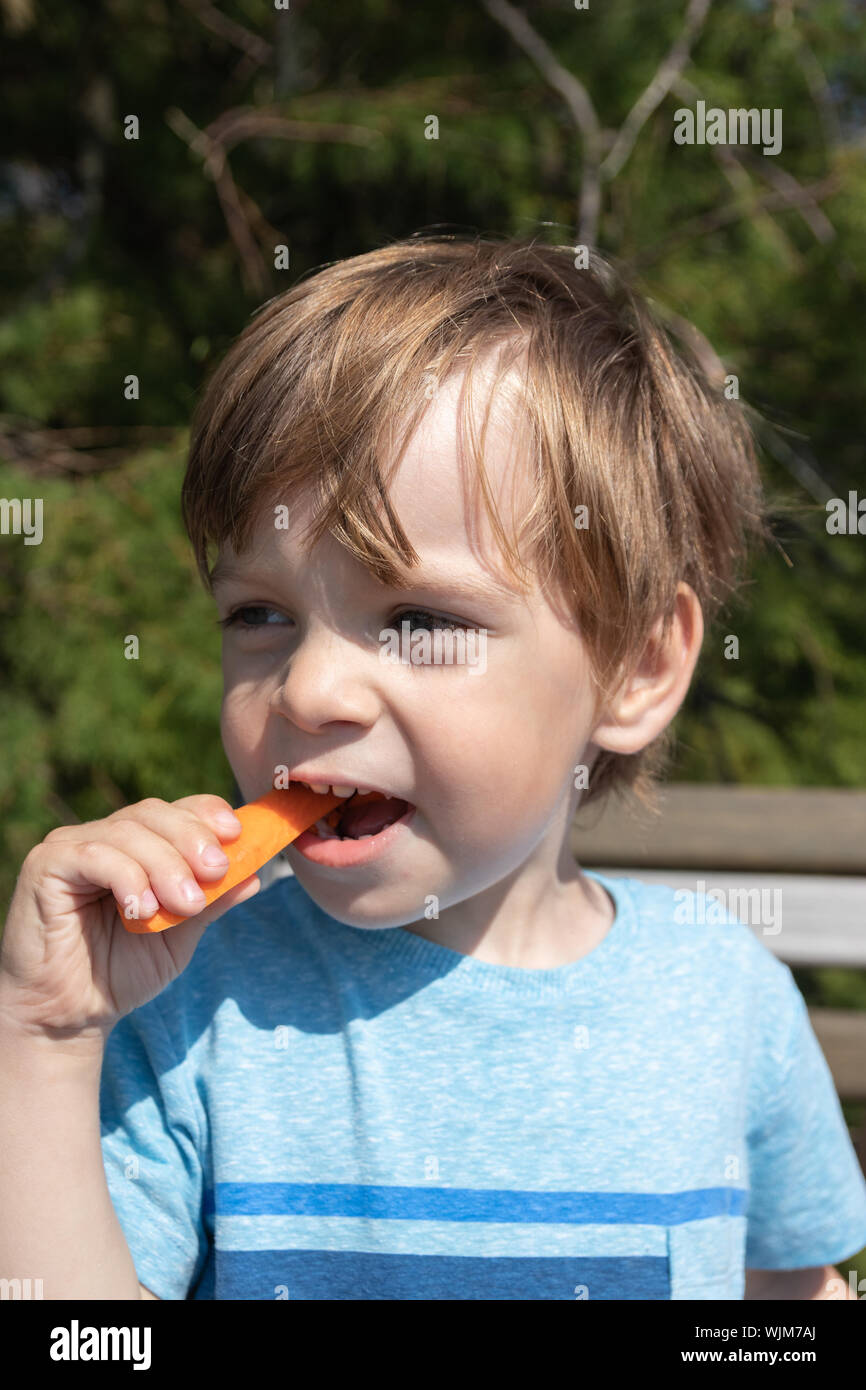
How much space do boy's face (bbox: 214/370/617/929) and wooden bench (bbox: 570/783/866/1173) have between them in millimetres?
965

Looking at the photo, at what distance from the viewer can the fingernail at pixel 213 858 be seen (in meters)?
1.01

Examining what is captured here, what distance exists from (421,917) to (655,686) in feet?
1.22

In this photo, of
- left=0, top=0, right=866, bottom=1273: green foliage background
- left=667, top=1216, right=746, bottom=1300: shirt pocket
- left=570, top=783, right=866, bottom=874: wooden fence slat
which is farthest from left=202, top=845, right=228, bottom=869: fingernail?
left=570, top=783, right=866, bottom=874: wooden fence slat

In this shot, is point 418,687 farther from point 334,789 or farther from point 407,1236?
point 407,1236

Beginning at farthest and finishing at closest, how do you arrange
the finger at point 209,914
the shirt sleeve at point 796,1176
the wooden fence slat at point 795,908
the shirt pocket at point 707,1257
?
the wooden fence slat at point 795,908, the shirt sleeve at point 796,1176, the shirt pocket at point 707,1257, the finger at point 209,914

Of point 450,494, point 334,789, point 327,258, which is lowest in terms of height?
point 334,789

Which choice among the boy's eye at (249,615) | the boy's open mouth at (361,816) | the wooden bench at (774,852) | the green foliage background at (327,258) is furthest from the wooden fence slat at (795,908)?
the boy's eye at (249,615)

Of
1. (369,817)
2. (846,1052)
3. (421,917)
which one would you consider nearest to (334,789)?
(369,817)

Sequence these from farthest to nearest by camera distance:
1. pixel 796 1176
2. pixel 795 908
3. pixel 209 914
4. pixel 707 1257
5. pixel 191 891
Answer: pixel 795 908 → pixel 796 1176 → pixel 707 1257 → pixel 209 914 → pixel 191 891

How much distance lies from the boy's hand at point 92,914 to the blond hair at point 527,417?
29 cm

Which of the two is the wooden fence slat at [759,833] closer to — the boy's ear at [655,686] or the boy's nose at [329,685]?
the boy's ear at [655,686]

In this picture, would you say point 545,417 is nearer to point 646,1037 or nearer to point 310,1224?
point 646,1037

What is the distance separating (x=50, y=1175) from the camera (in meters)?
1.00

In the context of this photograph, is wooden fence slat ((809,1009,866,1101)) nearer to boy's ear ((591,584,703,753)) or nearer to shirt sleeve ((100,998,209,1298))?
boy's ear ((591,584,703,753))
